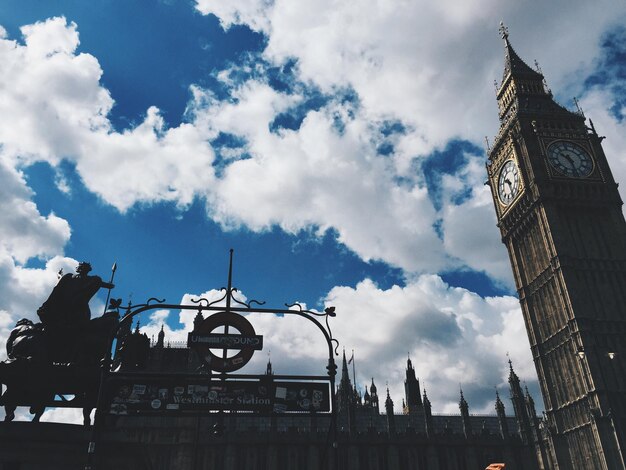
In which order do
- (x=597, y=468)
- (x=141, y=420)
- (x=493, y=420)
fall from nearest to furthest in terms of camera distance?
(x=597, y=468)
(x=141, y=420)
(x=493, y=420)

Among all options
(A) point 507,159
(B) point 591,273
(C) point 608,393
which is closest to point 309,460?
(C) point 608,393

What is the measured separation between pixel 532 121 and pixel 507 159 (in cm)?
625

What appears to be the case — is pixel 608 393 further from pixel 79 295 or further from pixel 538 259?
pixel 79 295

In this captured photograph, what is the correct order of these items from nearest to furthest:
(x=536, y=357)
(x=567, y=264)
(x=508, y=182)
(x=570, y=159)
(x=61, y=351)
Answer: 1. (x=61, y=351)
2. (x=567, y=264)
3. (x=536, y=357)
4. (x=570, y=159)
5. (x=508, y=182)

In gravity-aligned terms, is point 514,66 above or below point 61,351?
above

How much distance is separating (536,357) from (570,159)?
2766 cm

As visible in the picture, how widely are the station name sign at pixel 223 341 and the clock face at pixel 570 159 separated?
6449cm

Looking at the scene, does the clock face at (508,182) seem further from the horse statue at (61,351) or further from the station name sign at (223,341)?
the horse statue at (61,351)

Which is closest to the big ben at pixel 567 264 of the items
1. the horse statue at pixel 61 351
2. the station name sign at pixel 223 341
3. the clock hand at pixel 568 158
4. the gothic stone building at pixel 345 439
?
the clock hand at pixel 568 158

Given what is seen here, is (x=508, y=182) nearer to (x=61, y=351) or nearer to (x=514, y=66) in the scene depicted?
(x=514, y=66)

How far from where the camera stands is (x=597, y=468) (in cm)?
5069

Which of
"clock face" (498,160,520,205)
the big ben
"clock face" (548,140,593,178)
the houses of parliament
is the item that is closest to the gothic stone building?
the houses of parliament

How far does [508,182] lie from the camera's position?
7275 centimetres

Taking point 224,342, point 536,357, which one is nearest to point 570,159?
point 536,357
